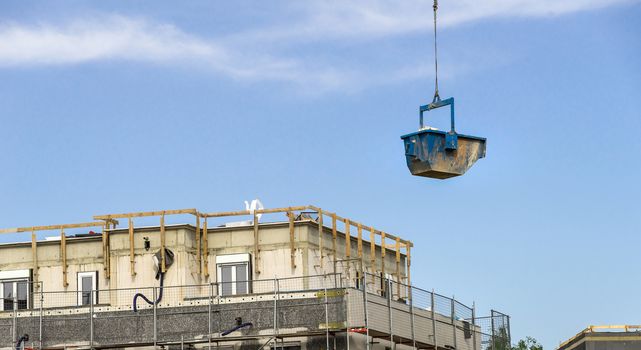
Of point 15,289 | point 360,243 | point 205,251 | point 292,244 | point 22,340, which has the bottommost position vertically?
point 22,340

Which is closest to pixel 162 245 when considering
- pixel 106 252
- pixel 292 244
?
pixel 106 252

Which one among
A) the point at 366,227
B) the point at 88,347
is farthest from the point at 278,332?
the point at 366,227

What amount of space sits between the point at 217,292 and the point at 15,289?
1213cm

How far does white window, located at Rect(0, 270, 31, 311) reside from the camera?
74.2 m

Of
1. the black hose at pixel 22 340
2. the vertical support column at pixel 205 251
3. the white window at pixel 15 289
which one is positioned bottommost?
the black hose at pixel 22 340

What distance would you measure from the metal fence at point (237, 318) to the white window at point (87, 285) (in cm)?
139

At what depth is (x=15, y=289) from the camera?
74938 mm

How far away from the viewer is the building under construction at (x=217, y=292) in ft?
216

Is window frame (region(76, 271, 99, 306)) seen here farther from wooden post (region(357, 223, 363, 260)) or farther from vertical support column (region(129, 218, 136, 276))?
wooden post (region(357, 223, 363, 260))

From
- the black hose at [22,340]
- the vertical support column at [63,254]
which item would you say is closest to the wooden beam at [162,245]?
the vertical support column at [63,254]

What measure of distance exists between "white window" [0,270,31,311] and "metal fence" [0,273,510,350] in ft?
6.82

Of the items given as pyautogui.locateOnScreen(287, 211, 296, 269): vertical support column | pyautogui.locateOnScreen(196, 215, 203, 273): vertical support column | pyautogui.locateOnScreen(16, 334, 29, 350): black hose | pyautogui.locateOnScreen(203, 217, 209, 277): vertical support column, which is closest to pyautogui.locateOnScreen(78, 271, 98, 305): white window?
pyautogui.locateOnScreen(196, 215, 203, 273): vertical support column

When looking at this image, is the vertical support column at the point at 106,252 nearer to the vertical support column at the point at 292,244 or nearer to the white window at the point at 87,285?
the white window at the point at 87,285

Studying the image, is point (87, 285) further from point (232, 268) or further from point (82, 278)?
point (232, 268)
